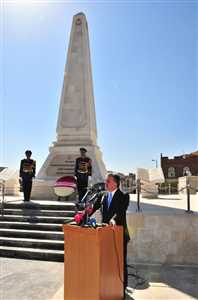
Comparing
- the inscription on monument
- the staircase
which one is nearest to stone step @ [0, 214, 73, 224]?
the staircase

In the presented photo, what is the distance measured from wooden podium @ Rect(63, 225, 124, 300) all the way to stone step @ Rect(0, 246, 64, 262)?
2392mm

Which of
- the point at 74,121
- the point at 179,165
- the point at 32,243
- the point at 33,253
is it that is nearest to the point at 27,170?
the point at 32,243

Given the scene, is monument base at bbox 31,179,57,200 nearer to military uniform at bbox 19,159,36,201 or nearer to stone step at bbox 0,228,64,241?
military uniform at bbox 19,159,36,201

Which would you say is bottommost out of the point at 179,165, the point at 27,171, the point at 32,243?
the point at 32,243

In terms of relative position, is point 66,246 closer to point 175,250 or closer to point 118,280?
point 118,280

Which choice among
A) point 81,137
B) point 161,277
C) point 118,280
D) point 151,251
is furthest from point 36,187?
point 118,280

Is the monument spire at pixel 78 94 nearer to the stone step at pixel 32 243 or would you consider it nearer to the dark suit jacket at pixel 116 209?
the stone step at pixel 32 243

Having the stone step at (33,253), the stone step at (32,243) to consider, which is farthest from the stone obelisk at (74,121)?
the stone step at (33,253)

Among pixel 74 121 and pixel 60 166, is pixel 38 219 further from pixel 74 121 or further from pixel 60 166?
pixel 74 121

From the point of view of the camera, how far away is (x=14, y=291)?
154 inches

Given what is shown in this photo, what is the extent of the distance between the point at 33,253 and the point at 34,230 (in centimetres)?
104

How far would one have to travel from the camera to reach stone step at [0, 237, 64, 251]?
590cm

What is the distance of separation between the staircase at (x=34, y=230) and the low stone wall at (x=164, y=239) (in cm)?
140

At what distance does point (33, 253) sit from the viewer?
5660 mm
